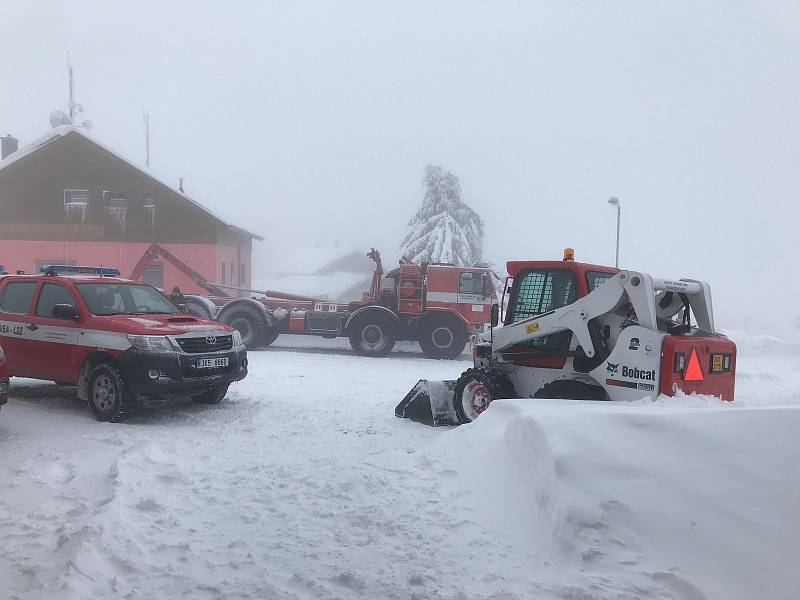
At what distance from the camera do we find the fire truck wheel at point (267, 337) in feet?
54.8

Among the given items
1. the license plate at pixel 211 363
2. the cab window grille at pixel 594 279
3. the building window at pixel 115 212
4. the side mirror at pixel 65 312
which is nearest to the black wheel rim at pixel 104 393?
the side mirror at pixel 65 312

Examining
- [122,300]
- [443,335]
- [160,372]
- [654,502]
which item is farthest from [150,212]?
[654,502]

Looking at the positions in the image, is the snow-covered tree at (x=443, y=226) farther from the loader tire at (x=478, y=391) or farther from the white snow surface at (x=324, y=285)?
the loader tire at (x=478, y=391)

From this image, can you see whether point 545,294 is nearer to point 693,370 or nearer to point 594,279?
point 594,279

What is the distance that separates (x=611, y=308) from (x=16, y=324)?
7458 mm

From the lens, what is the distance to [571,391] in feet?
22.2

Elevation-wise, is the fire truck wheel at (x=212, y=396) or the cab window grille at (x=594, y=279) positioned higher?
the cab window grille at (x=594, y=279)

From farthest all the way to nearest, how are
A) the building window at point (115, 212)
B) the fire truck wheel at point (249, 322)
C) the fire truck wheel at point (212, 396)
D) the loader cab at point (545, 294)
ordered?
the building window at point (115, 212)
the fire truck wheel at point (249, 322)
the fire truck wheel at point (212, 396)
the loader cab at point (545, 294)

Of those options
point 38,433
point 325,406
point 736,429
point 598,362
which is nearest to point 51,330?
point 38,433

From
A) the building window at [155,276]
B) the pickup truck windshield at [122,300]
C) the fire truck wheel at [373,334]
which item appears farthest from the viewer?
the building window at [155,276]

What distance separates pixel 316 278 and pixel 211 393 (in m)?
43.5

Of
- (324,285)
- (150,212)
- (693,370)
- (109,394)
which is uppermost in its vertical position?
(150,212)

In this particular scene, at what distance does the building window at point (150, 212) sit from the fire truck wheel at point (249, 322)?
13.4 meters

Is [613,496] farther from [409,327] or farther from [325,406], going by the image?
[409,327]
